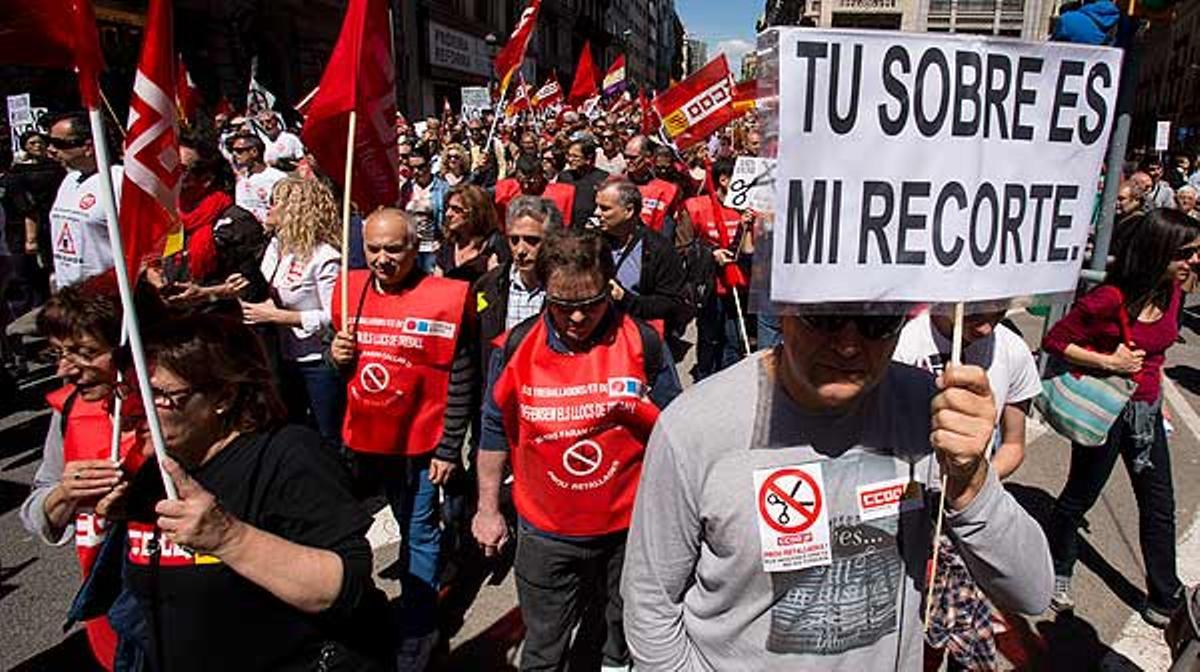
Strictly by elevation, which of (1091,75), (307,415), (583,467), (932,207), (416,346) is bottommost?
(307,415)

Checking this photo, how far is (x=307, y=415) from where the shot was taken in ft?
16.2

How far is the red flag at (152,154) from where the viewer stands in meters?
2.19

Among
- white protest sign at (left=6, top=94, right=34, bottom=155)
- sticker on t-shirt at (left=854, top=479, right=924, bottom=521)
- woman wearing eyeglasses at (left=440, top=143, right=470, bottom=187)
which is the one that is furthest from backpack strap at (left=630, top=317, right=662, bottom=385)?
white protest sign at (left=6, top=94, right=34, bottom=155)

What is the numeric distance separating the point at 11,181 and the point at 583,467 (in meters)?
9.75

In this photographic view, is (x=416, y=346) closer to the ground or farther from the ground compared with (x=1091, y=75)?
closer to the ground

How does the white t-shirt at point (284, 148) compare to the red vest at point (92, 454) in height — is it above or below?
above

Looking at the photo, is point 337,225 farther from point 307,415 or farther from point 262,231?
point 307,415

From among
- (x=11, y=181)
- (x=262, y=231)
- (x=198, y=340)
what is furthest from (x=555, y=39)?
(x=198, y=340)

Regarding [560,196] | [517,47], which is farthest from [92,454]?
[517,47]

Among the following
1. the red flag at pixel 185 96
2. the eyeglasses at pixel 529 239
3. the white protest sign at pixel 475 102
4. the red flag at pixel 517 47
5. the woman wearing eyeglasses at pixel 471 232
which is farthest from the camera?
the white protest sign at pixel 475 102

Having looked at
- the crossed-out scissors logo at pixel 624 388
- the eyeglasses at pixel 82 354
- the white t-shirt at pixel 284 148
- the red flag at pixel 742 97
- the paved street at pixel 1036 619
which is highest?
the red flag at pixel 742 97

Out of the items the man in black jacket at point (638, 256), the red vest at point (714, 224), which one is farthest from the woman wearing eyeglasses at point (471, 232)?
the red vest at point (714, 224)

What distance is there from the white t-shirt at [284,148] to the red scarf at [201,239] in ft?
20.9

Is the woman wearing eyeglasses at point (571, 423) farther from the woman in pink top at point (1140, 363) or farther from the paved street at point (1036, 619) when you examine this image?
the woman in pink top at point (1140, 363)
